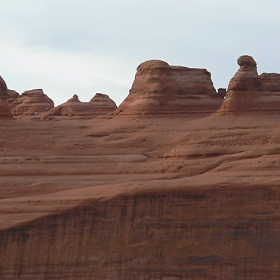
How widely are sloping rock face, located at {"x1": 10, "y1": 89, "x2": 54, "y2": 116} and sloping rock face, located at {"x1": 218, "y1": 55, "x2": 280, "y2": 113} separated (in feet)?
85.6

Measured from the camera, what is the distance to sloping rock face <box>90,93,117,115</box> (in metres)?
46.4

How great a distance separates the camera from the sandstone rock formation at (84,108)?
45.4m

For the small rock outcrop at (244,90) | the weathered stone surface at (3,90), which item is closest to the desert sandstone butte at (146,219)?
the small rock outcrop at (244,90)

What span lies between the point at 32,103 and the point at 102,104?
688cm

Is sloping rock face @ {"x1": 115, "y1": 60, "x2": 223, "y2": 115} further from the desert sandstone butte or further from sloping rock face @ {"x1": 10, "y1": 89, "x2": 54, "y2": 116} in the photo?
sloping rock face @ {"x1": 10, "y1": 89, "x2": 54, "y2": 116}

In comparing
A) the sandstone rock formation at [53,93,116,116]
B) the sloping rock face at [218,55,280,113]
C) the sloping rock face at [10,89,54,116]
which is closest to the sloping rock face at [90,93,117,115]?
the sandstone rock formation at [53,93,116,116]

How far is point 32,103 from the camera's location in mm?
49594

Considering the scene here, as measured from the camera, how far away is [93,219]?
656 inches

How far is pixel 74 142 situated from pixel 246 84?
860 cm

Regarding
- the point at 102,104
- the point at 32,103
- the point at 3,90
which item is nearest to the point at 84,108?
the point at 102,104

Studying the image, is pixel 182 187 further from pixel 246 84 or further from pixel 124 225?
pixel 246 84

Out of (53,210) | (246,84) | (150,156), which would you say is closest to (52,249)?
(53,210)

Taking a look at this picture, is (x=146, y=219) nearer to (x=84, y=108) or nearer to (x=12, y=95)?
(x=84, y=108)

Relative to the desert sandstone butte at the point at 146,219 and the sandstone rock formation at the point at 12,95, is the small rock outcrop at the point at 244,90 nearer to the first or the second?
the desert sandstone butte at the point at 146,219
